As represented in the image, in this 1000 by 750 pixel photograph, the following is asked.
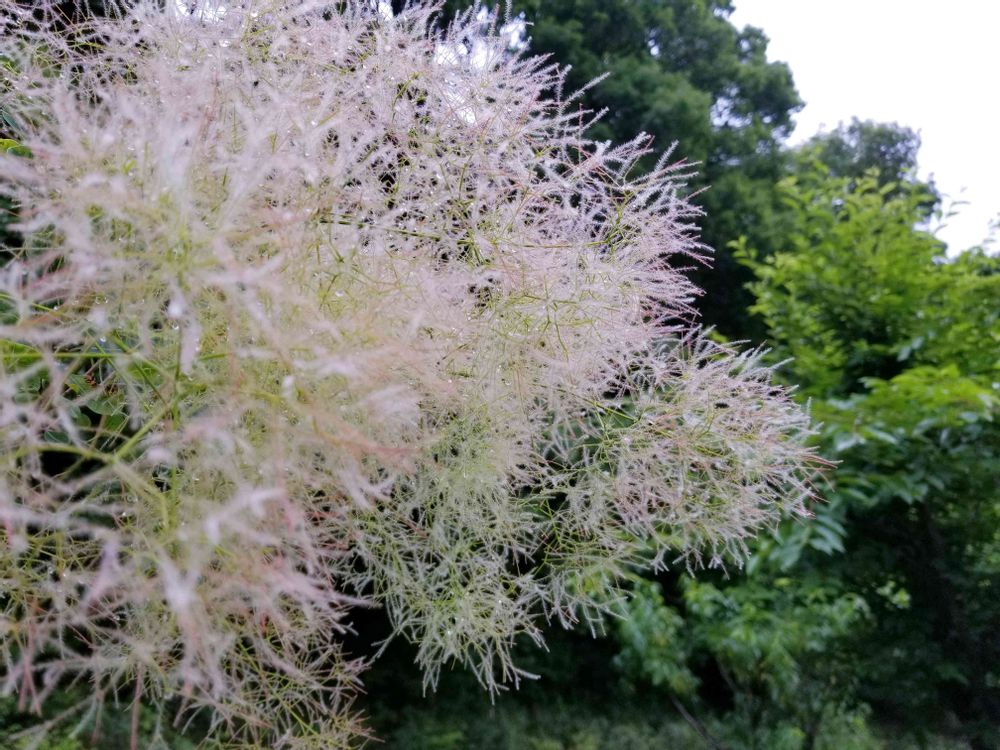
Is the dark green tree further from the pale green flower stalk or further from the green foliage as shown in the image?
the pale green flower stalk

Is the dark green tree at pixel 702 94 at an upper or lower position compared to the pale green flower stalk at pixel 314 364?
upper

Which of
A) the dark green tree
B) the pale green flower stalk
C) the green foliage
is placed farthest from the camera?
the dark green tree

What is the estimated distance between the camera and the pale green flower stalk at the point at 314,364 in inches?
23.7

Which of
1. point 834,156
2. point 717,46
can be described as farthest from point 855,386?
point 834,156

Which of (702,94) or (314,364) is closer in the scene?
(314,364)

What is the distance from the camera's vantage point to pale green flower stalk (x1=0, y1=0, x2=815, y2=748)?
603 millimetres

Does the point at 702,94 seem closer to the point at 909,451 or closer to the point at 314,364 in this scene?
the point at 909,451

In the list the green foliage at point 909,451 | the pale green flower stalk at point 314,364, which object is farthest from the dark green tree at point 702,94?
the pale green flower stalk at point 314,364

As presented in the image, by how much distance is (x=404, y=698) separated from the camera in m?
4.70

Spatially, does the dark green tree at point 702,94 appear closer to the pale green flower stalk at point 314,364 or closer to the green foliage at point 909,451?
the green foliage at point 909,451

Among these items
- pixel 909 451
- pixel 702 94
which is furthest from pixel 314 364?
pixel 702 94

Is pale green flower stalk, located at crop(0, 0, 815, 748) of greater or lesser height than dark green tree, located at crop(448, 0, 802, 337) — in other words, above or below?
below

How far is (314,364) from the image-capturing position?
59 centimetres

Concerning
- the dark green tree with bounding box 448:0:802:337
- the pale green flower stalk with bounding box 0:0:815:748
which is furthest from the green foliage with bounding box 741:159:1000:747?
the pale green flower stalk with bounding box 0:0:815:748
